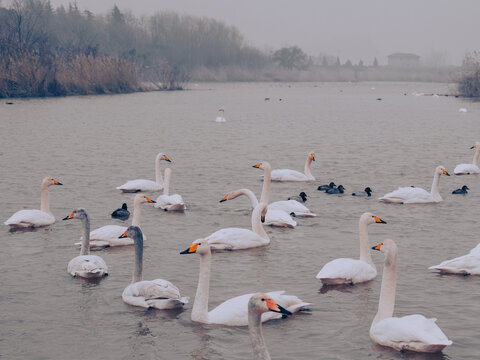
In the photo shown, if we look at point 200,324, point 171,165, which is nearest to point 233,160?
point 171,165

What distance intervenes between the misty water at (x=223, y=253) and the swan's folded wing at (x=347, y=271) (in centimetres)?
14

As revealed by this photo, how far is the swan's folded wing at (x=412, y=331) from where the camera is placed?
21.2 ft

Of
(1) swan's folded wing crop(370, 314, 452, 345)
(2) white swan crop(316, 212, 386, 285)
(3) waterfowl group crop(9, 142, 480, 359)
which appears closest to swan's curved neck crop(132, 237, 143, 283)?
(3) waterfowl group crop(9, 142, 480, 359)

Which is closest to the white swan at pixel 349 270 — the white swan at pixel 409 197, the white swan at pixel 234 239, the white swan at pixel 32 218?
the white swan at pixel 234 239

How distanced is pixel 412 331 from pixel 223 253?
4.20 m

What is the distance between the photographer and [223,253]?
1025cm

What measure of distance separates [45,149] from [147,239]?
1272cm

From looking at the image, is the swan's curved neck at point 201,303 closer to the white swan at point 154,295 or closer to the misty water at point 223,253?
the misty water at point 223,253

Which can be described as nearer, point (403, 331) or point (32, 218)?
point (403, 331)

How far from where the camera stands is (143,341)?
691 cm

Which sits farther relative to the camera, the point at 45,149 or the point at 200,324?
the point at 45,149

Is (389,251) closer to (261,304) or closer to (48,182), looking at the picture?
(261,304)

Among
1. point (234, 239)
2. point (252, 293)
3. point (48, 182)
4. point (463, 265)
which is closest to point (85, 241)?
point (234, 239)

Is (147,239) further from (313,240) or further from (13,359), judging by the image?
(13,359)
